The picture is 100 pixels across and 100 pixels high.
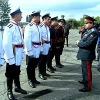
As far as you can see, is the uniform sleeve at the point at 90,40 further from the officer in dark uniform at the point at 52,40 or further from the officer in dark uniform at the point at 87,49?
the officer in dark uniform at the point at 52,40

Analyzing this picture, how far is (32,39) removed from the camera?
249 inches

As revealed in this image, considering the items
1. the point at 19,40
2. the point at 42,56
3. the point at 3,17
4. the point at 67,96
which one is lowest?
the point at 67,96

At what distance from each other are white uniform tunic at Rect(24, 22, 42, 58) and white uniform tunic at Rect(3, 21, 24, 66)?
55 cm

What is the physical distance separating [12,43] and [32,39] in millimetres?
984

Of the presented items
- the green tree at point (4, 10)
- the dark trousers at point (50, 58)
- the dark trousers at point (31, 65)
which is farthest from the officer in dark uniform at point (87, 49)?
the green tree at point (4, 10)

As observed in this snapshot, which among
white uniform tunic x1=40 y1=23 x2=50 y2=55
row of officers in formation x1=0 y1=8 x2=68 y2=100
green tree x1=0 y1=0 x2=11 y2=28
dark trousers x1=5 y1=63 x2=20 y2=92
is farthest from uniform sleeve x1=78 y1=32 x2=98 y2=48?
green tree x1=0 y1=0 x2=11 y2=28

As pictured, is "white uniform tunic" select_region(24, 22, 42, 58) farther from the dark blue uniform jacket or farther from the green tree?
the green tree

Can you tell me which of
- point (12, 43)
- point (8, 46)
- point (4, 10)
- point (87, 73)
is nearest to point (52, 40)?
point (87, 73)

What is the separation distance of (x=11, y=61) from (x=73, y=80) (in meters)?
2.58

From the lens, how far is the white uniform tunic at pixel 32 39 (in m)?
6.16

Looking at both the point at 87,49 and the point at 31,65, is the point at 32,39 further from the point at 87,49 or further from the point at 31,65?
the point at 87,49

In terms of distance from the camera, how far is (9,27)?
539cm

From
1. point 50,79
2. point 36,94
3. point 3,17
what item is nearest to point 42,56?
point 50,79

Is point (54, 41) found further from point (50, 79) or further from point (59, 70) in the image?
point (50, 79)
